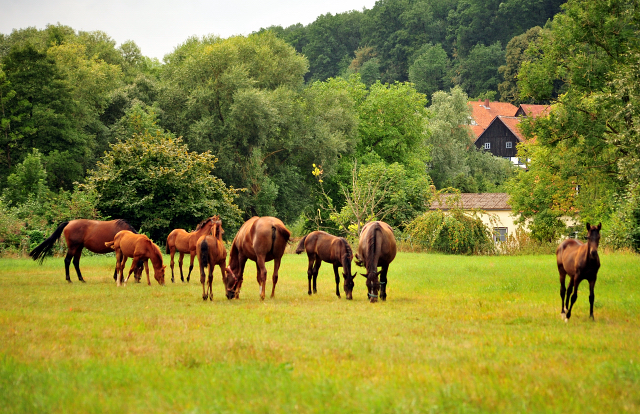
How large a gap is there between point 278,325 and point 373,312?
2.73m

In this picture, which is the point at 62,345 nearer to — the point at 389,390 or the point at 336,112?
the point at 389,390

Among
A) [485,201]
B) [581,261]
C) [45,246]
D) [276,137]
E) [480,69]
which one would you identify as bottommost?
[45,246]

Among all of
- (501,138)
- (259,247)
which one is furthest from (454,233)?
(501,138)

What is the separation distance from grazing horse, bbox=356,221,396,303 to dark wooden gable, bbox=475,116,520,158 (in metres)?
82.9

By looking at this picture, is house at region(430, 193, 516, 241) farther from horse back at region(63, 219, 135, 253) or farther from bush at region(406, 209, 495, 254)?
horse back at region(63, 219, 135, 253)

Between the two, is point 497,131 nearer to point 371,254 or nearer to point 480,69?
point 480,69

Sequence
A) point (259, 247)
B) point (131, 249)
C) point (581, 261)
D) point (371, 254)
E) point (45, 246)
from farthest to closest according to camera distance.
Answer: point (45, 246) < point (131, 249) < point (371, 254) < point (259, 247) < point (581, 261)

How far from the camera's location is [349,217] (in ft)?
134

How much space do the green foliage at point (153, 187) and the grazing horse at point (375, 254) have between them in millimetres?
16186

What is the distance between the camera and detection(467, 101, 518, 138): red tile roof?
3868 inches

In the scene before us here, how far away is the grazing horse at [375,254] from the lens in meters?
14.3

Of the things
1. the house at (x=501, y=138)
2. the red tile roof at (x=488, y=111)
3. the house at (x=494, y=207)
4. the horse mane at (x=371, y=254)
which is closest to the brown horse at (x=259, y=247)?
the horse mane at (x=371, y=254)

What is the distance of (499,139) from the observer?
94.8 meters

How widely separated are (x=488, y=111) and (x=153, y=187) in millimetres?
81875
